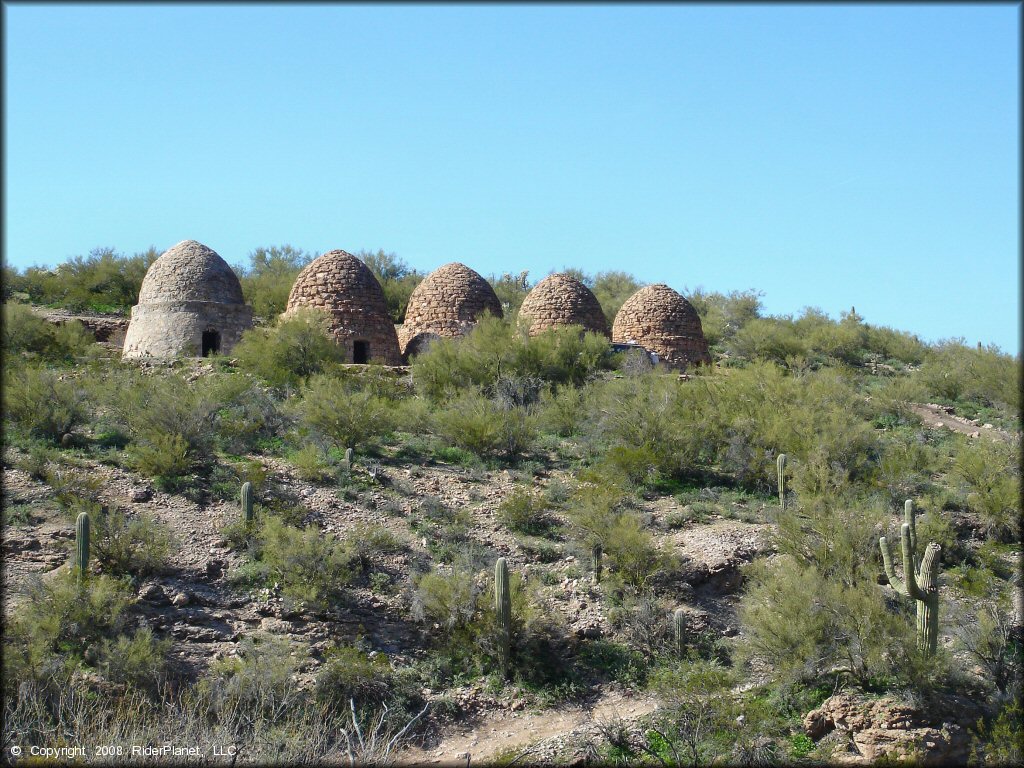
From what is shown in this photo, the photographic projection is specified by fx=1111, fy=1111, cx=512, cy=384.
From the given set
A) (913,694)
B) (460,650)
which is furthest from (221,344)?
(913,694)

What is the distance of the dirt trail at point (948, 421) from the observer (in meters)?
23.4

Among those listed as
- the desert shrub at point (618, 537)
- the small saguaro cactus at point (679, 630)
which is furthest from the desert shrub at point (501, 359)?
the small saguaro cactus at point (679, 630)

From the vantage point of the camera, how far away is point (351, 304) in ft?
81.6

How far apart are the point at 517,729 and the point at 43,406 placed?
996cm

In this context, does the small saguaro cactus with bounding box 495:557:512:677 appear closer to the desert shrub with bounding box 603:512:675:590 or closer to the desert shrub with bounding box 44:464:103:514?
the desert shrub with bounding box 603:512:675:590

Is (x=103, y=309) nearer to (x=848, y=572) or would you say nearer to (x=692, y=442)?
(x=692, y=442)

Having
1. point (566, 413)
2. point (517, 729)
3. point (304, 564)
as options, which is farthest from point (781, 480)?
point (304, 564)

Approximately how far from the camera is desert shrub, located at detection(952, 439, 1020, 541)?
17312 mm

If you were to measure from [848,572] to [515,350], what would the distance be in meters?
10.2

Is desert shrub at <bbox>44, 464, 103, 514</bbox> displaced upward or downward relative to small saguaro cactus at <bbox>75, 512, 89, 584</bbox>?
upward

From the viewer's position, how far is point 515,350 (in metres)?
23.4

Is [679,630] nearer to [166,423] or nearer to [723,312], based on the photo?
[166,423]

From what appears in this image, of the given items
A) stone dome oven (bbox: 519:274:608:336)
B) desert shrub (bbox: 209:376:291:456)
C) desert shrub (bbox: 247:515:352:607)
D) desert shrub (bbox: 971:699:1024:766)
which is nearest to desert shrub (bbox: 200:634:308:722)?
desert shrub (bbox: 247:515:352:607)

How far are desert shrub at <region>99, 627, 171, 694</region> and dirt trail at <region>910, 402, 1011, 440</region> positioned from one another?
1689cm
